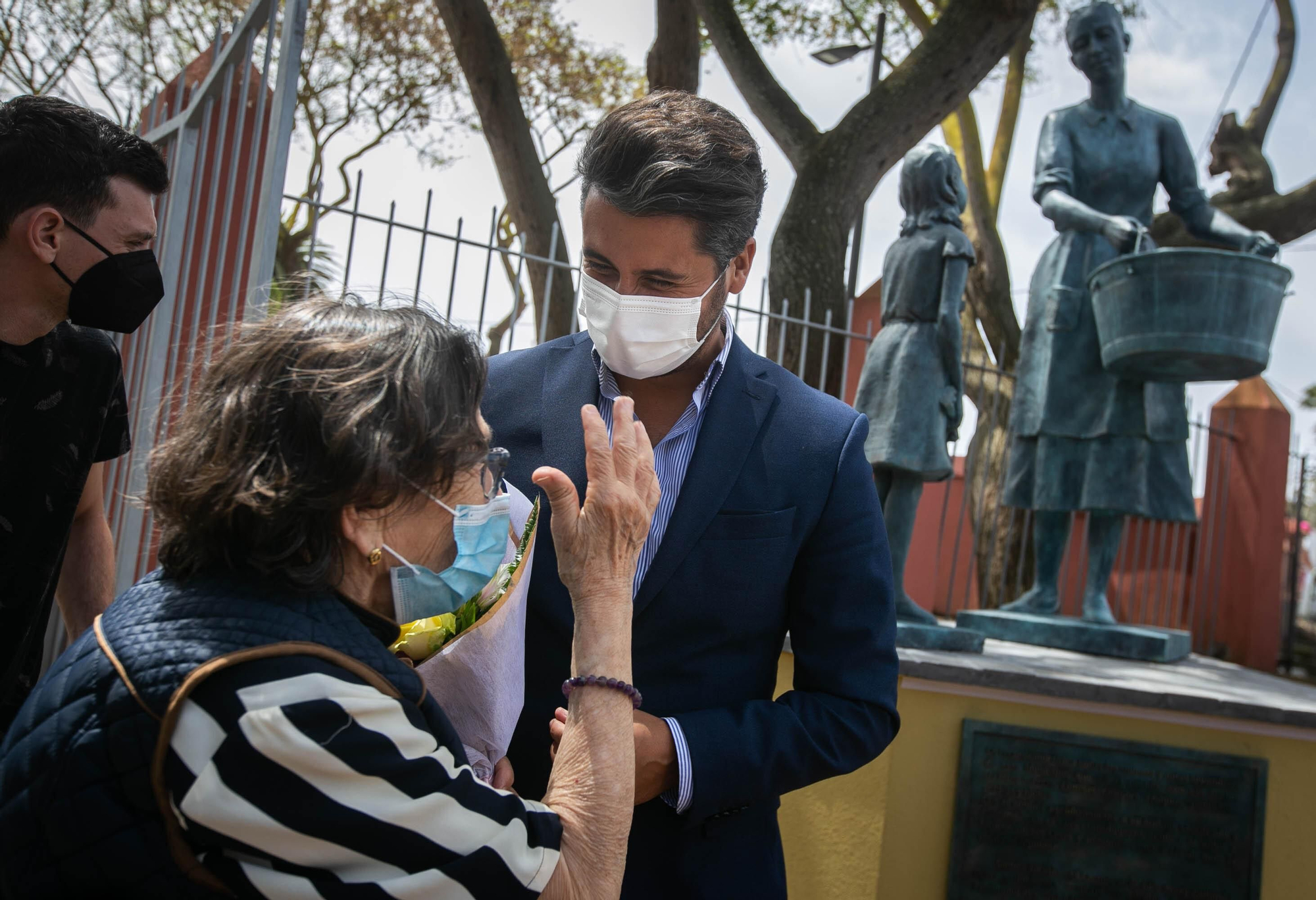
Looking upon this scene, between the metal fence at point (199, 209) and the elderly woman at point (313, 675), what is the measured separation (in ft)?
7.26

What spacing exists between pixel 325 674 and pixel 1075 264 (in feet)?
16.1

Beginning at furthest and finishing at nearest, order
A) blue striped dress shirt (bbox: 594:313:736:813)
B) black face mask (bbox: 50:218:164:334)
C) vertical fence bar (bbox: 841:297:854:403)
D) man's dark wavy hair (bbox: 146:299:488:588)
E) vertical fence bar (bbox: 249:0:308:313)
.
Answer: vertical fence bar (bbox: 841:297:854:403)
vertical fence bar (bbox: 249:0:308:313)
black face mask (bbox: 50:218:164:334)
blue striped dress shirt (bbox: 594:313:736:813)
man's dark wavy hair (bbox: 146:299:488:588)

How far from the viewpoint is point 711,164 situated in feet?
5.69

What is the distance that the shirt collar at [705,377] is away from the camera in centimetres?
187

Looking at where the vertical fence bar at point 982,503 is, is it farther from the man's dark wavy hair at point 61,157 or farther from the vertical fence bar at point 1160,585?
the man's dark wavy hair at point 61,157

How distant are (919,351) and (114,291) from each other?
10.7ft

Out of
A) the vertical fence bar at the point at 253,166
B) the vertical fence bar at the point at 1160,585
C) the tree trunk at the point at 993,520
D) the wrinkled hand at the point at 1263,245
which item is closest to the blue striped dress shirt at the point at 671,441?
the vertical fence bar at the point at 253,166

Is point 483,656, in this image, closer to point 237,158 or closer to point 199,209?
point 237,158

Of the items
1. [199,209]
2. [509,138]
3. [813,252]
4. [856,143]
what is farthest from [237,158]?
[856,143]

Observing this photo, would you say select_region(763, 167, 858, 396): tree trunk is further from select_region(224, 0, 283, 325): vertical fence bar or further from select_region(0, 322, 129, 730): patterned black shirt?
select_region(0, 322, 129, 730): patterned black shirt

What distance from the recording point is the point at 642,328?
5.94ft

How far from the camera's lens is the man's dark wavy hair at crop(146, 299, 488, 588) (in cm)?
113

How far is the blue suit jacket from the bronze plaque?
77.0 inches

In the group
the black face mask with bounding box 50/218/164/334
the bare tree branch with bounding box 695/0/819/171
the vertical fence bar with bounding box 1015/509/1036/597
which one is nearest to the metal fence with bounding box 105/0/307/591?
the black face mask with bounding box 50/218/164/334
